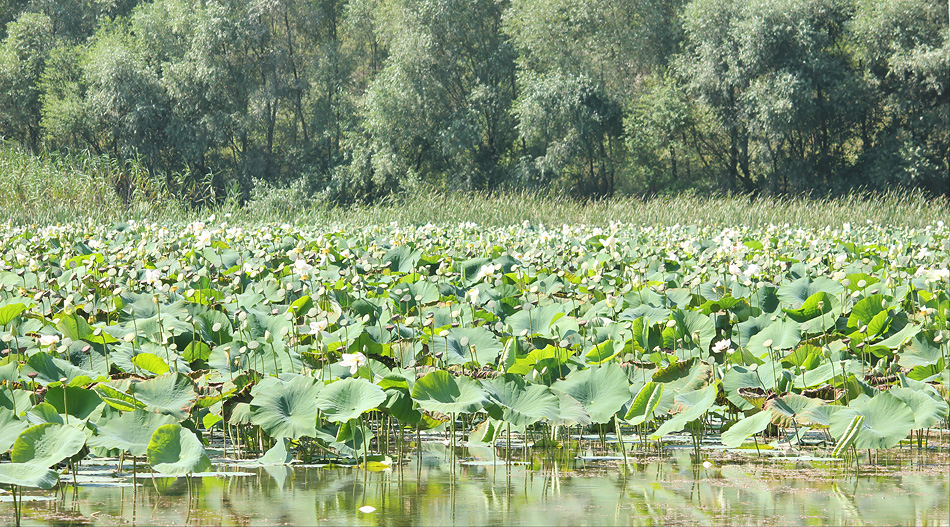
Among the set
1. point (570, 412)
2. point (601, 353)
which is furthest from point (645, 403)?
point (601, 353)

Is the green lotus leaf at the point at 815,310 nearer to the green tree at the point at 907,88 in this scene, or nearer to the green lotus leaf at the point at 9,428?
the green lotus leaf at the point at 9,428

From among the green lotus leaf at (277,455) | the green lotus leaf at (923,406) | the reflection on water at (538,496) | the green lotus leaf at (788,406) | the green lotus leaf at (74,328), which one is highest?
the green lotus leaf at (74,328)

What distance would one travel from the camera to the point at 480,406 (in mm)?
2273

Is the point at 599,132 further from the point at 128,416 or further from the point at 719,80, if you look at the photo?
the point at 128,416

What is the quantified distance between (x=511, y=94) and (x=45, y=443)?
90.8 feet

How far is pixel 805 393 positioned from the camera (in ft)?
9.02

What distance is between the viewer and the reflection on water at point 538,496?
1899 millimetres

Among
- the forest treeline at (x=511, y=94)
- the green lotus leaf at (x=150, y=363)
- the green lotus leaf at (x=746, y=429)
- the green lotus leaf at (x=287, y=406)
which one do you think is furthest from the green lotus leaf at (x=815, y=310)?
the forest treeline at (x=511, y=94)

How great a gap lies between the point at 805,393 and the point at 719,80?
22.7m

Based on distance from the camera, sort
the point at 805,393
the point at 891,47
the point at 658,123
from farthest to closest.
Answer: the point at 658,123
the point at 891,47
the point at 805,393

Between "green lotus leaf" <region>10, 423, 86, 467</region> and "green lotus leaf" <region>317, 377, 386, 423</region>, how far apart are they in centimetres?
58

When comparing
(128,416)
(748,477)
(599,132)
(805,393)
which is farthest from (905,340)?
(599,132)

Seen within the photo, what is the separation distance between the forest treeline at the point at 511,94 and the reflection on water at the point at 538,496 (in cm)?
2185

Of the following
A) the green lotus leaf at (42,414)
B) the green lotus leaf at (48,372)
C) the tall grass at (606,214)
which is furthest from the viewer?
the tall grass at (606,214)
